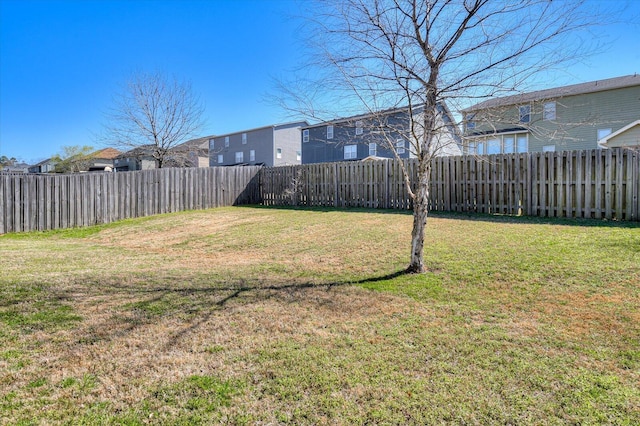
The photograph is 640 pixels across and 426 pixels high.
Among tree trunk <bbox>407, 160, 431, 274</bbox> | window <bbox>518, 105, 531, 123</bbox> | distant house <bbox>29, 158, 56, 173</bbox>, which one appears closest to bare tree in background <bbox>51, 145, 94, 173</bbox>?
distant house <bbox>29, 158, 56, 173</bbox>

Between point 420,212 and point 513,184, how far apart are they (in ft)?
22.4

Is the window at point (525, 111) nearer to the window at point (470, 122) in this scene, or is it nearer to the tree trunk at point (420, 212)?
the window at point (470, 122)

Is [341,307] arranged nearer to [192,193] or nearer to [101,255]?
[101,255]

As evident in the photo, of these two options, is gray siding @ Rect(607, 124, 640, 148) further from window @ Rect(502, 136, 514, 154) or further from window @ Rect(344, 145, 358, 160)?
window @ Rect(344, 145, 358, 160)

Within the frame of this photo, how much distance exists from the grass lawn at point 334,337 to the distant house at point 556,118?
190 cm

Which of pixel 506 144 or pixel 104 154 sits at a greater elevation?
pixel 104 154

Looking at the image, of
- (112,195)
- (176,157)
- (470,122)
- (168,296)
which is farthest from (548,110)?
(176,157)

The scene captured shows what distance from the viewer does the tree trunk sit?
16.6 feet

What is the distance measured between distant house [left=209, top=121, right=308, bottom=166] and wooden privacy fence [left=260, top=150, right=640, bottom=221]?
23754 millimetres

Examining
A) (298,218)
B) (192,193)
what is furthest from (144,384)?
(192,193)

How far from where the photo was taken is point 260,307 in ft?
13.1

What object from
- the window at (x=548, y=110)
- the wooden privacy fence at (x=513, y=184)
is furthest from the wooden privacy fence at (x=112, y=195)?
the window at (x=548, y=110)

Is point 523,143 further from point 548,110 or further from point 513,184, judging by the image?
point 548,110

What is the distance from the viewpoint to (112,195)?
1346 cm
